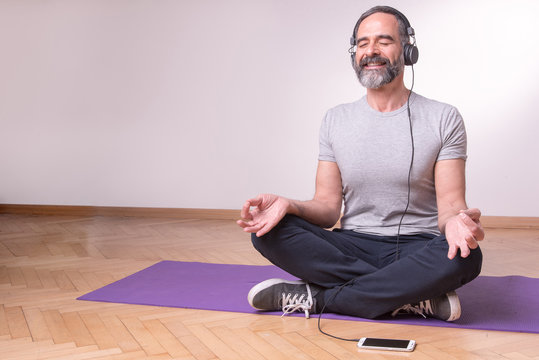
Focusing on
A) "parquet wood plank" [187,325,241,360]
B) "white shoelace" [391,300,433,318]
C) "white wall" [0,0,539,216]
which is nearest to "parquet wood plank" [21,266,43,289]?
"parquet wood plank" [187,325,241,360]

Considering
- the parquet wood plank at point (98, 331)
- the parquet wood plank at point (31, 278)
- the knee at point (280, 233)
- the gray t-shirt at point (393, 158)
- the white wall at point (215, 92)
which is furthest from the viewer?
the white wall at point (215, 92)

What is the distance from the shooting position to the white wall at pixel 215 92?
4.62m

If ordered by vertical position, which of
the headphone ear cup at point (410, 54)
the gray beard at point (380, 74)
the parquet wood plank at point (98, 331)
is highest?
the headphone ear cup at point (410, 54)

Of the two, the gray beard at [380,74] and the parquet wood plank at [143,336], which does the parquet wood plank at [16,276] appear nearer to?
the parquet wood plank at [143,336]

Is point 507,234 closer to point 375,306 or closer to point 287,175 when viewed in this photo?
point 287,175

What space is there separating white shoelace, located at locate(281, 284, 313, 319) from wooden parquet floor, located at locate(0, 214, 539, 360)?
0.06 metres

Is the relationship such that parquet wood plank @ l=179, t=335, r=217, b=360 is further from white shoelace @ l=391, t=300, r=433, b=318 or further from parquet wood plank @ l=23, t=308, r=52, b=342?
white shoelace @ l=391, t=300, r=433, b=318

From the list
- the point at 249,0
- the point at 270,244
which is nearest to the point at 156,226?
the point at 249,0

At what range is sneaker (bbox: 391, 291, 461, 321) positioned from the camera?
2.22 m

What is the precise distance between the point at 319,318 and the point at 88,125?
389 cm

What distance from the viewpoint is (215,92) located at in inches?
209

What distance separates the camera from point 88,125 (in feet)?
18.5

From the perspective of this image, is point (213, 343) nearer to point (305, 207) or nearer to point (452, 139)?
point (305, 207)

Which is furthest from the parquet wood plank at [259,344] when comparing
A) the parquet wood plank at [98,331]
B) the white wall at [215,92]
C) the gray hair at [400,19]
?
the white wall at [215,92]
